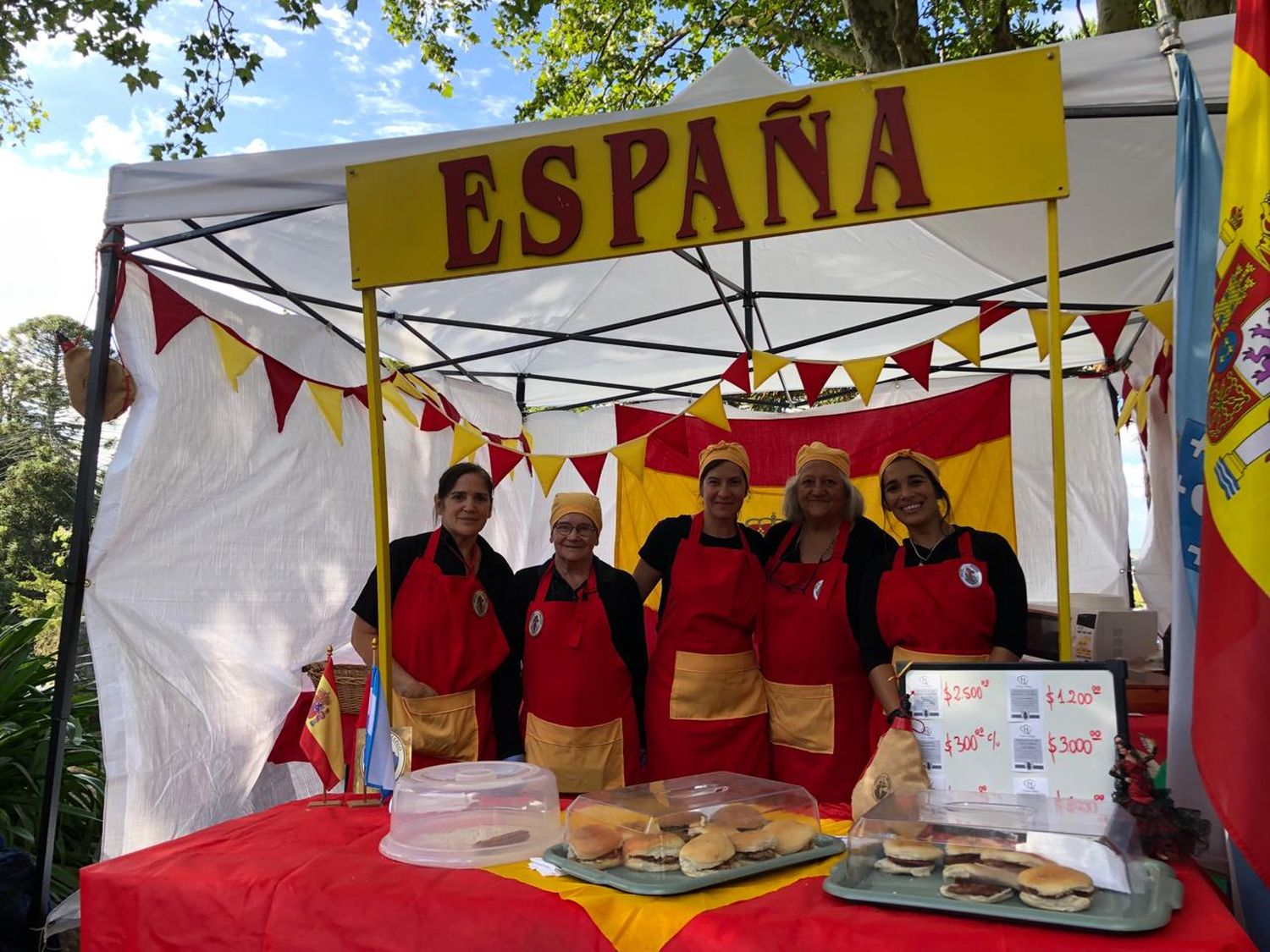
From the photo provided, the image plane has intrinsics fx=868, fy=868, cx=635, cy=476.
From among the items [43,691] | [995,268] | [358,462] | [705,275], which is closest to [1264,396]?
[995,268]

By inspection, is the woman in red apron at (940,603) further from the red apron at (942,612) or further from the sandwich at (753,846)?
the sandwich at (753,846)

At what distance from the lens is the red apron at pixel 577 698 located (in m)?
2.65

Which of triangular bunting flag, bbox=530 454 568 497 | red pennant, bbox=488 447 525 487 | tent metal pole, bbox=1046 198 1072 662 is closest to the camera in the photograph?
tent metal pole, bbox=1046 198 1072 662

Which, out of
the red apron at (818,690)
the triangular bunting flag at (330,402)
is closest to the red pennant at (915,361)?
the red apron at (818,690)

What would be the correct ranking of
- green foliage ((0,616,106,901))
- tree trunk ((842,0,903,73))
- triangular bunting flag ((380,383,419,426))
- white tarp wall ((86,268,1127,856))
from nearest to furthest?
white tarp wall ((86,268,1127,856))
green foliage ((0,616,106,901))
triangular bunting flag ((380,383,419,426))
tree trunk ((842,0,903,73))

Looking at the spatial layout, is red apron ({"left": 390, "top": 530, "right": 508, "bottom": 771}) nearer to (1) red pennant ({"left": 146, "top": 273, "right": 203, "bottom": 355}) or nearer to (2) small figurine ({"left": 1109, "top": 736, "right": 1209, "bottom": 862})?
(1) red pennant ({"left": 146, "top": 273, "right": 203, "bottom": 355})

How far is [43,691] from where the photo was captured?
470 centimetres

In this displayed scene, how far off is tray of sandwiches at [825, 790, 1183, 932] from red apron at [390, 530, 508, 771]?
1535 millimetres

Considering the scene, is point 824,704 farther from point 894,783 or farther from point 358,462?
point 358,462

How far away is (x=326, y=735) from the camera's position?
2.63 m

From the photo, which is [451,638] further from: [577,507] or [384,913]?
[384,913]

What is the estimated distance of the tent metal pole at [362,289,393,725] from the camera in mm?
2348

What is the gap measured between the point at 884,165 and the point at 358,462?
10.6 feet

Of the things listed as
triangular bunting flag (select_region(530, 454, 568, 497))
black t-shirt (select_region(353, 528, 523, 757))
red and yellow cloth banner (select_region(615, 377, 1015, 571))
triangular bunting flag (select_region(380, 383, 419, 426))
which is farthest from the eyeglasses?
red and yellow cloth banner (select_region(615, 377, 1015, 571))
